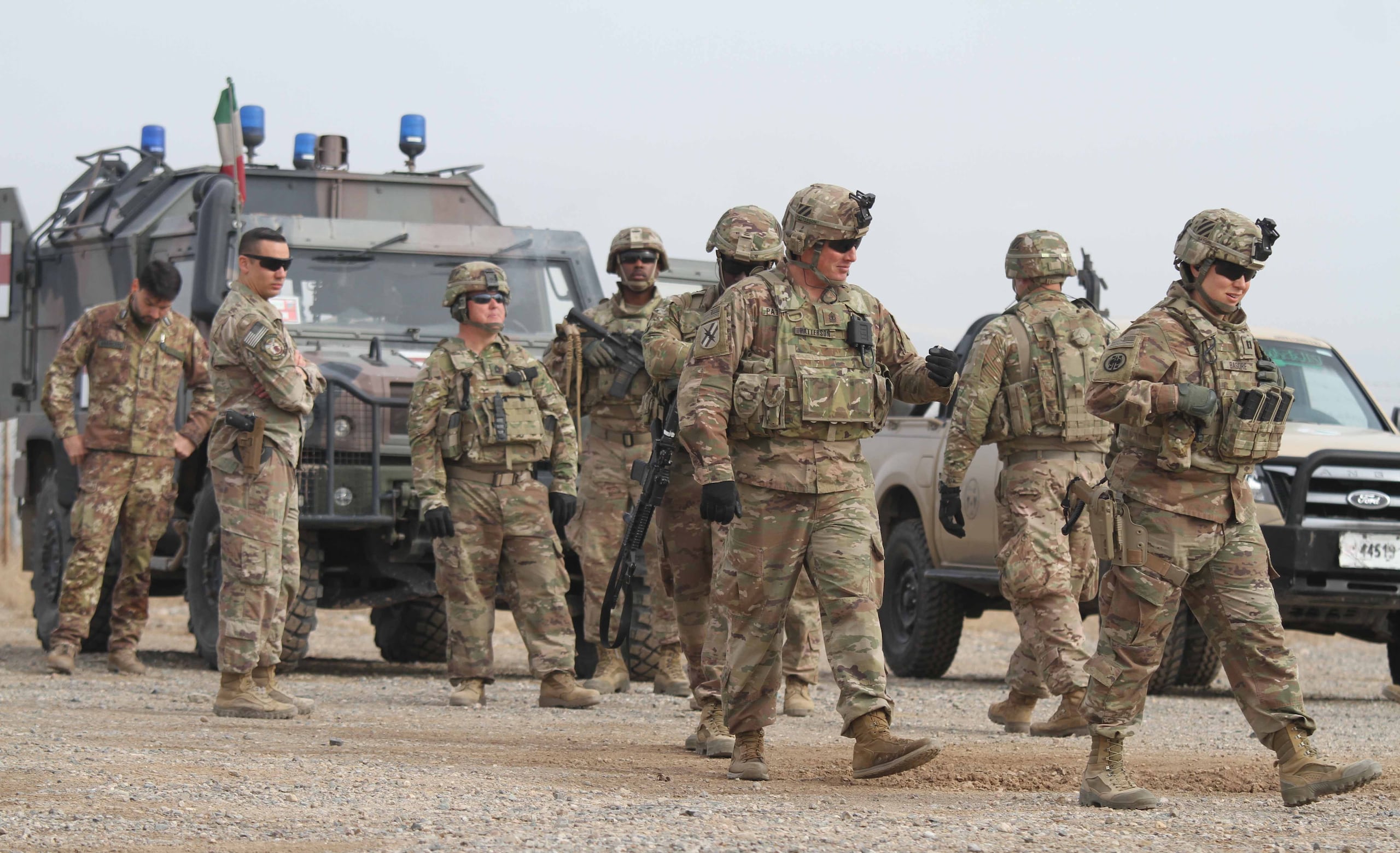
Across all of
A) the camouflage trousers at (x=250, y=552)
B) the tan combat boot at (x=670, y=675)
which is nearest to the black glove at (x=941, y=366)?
the camouflage trousers at (x=250, y=552)

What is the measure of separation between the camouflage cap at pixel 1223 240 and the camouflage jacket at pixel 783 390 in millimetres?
820

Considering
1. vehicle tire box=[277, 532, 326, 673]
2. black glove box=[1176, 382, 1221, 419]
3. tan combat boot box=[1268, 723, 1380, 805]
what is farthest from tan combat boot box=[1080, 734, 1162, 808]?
vehicle tire box=[277, 532, 326, 673]

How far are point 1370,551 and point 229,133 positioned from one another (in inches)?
244

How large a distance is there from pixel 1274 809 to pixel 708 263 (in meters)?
6.07

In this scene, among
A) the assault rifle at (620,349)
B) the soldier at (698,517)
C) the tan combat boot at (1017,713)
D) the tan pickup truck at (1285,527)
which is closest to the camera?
the soldier at (698,517)

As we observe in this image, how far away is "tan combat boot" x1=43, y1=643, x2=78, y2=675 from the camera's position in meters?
10.2

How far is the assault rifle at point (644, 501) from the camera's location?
7223 mm

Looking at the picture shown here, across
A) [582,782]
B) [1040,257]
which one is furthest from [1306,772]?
[1040,257]

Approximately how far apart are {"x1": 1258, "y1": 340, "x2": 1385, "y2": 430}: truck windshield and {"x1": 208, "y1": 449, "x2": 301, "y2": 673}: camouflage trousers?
16.5 feet

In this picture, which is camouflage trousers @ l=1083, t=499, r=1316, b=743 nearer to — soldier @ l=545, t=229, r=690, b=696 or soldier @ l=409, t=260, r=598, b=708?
soldier @ l=409, t=260, r=598, b=708

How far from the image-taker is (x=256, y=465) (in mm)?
7926

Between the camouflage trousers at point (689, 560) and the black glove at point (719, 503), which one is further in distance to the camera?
the camouflage trousers at point (689, 560)

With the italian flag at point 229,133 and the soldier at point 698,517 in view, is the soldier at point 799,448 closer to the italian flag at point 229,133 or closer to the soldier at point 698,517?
the soldier at point 698,517

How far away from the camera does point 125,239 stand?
1139cm
